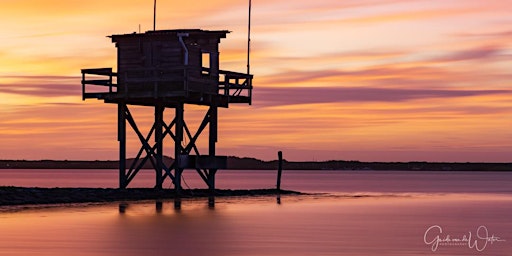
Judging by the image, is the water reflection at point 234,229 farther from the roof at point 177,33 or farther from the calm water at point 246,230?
the roof at point 177,33

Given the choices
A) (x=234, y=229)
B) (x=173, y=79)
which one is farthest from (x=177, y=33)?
(x=234, y=229)

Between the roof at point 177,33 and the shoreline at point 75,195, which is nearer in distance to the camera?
the shoreline at point 75,195

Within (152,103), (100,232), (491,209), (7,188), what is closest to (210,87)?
(152,103)

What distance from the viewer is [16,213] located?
1441 inches

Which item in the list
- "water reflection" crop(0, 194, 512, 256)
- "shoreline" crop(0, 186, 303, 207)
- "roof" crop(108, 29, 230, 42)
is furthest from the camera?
"roof" crop(108, 29, 230, 42)

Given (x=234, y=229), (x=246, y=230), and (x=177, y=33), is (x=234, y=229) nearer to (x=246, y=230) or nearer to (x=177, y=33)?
(x=246, y=230)

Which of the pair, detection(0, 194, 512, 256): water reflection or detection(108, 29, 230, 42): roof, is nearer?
detection(0, 194, 512, 256): water reflection

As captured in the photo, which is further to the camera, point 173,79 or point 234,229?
point 173,79

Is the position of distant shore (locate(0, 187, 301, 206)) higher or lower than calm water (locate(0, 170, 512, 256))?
higher

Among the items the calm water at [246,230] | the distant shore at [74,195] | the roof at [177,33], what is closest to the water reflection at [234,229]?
the calm water at [246,230]

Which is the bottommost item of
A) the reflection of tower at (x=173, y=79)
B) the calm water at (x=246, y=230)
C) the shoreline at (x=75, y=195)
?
the calm water at (x=246, y=230)

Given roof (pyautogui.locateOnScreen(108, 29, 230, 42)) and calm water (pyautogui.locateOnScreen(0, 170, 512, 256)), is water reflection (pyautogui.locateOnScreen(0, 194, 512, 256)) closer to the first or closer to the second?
calm water (pyautogui.locateOnScreen(0, 170, 512, 256))

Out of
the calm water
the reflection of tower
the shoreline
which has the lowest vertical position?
the calm water

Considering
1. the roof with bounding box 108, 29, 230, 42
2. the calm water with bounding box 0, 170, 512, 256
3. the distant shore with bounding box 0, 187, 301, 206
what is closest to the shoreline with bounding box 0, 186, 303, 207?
the distant shore with bounding box 0, 187, 301, 206
